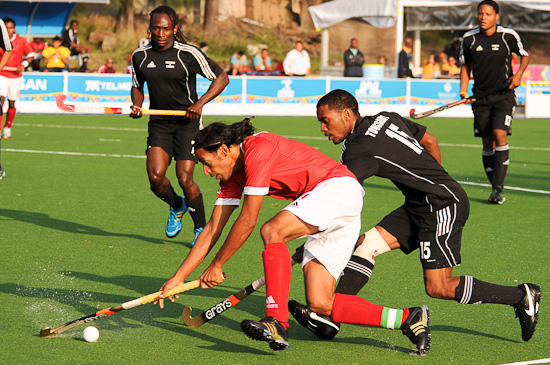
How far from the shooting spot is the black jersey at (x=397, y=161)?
445 cm

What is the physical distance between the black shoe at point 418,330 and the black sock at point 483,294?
1.10 ft

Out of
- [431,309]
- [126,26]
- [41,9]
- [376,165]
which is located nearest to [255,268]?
[431,309]

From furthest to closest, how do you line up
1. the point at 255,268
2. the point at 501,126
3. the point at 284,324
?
the point at 501,126 < the point at 255,268 < the point at 284,324

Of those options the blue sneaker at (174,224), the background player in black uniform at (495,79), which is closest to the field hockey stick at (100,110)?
the blue sneaker at (174,224)

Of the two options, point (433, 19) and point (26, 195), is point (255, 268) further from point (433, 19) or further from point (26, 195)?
point (433, 19)

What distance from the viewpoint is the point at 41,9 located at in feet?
101

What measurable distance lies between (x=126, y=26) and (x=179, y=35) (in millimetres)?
36566

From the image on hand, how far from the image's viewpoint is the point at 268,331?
390 centimetres

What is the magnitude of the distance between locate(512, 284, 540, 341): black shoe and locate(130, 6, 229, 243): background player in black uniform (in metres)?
3.35

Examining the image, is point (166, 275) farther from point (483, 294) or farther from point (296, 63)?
point (296, 63)

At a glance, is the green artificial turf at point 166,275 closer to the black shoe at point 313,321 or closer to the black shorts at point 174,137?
the black shoe at point 313,321

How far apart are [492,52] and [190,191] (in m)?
4.19

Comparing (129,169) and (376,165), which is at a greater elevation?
(376,165)

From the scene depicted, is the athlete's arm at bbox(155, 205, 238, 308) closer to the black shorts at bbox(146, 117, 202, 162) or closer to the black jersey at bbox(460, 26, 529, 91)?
the black shorts at bbox(146, 117, 202, 162)
